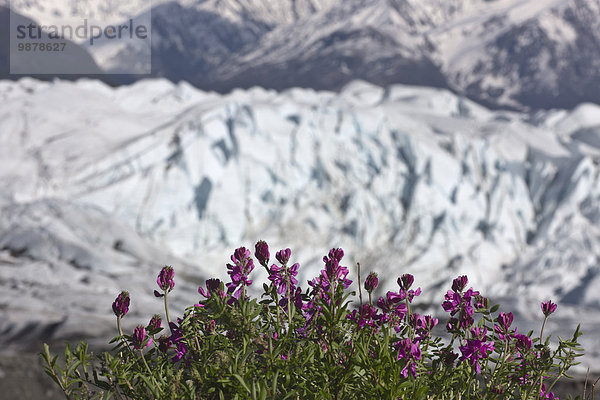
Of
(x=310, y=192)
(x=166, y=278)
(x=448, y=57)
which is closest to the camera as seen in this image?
(x=166, y=278)

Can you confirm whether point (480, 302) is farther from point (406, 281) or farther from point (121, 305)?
point (121, 305)

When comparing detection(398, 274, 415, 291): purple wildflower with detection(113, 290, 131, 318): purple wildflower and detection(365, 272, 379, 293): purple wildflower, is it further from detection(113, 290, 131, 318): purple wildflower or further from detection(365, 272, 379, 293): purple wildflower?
detection(113, 290, 131, 318): purple wildflower

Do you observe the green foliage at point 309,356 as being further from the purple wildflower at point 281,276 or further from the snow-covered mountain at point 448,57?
the snow-covered mountain at point 448,57

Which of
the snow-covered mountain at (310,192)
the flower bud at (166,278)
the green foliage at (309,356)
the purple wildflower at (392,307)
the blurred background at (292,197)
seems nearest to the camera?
the green foliage at (309,356)

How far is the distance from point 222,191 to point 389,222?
22.6 feet

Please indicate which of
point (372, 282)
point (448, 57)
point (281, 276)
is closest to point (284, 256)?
point (281, 276)

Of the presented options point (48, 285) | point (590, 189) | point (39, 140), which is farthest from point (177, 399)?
point (590, 189)

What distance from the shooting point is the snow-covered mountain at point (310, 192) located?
16953 millimetres

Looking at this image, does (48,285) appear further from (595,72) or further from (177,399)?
(595,72)

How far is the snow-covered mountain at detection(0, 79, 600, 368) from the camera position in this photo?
17.0 m

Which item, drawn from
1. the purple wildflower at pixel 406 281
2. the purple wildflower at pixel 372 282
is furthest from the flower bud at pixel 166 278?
the purple wildflower at pixel 406 281

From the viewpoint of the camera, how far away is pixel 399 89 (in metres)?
34.4

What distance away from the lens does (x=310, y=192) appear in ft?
65.3

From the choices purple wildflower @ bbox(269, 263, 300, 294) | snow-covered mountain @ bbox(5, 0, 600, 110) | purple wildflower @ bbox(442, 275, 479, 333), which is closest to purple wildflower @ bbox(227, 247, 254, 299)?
purple wildflower @ bbox(269, 263, 300, 294)
